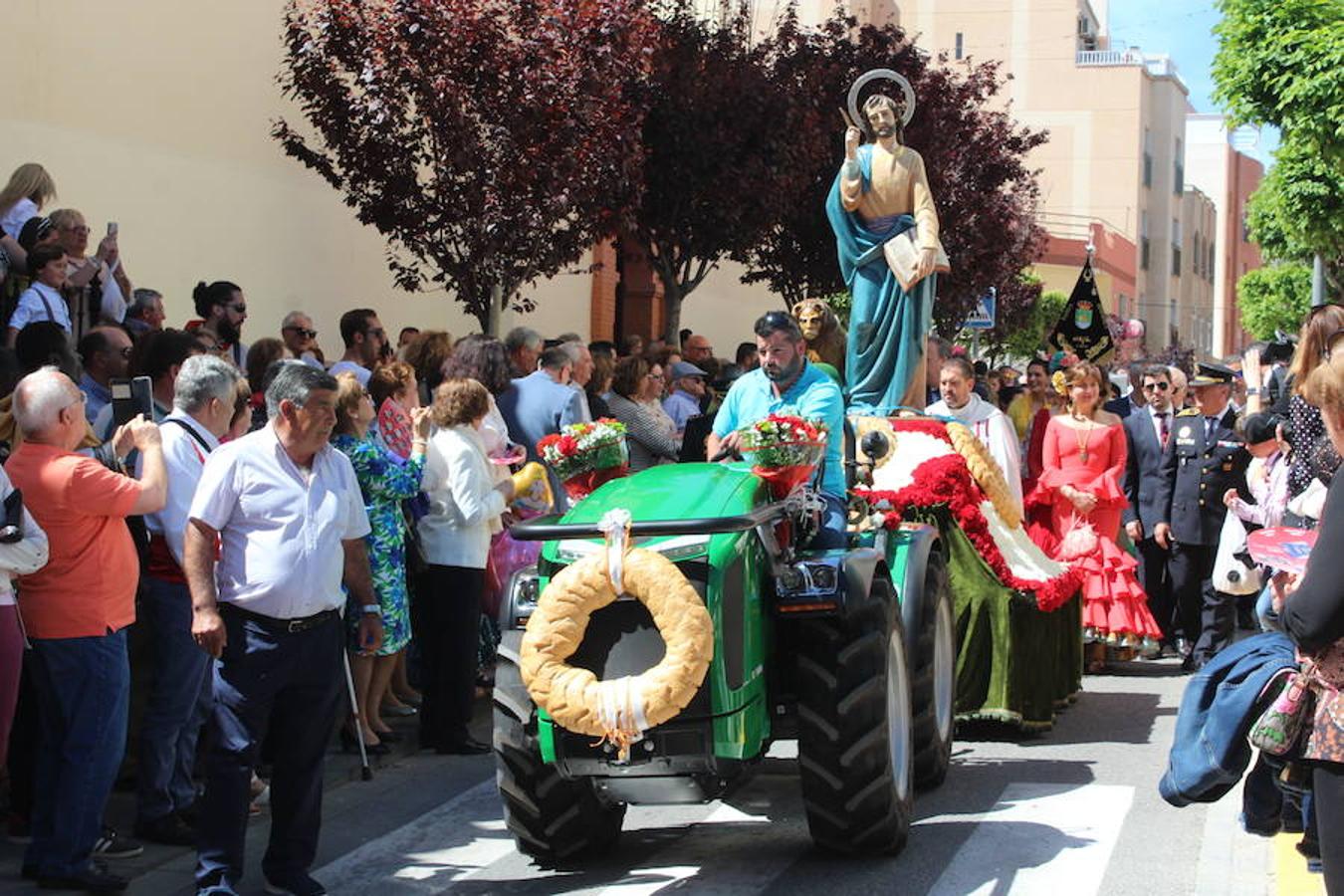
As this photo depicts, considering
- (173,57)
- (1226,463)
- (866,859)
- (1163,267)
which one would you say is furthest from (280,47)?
(1163,267)

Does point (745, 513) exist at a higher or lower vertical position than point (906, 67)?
lower

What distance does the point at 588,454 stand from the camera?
7.49 meters

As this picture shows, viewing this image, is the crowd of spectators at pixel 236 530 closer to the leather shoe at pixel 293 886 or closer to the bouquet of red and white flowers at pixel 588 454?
the leather shoe at pixel 293 886

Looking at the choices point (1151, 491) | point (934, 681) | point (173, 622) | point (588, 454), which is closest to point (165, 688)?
point (173, 622)

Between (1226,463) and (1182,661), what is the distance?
144 centimetres

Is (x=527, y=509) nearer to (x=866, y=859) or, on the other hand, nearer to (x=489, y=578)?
(x=489, y=578)

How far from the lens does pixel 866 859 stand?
23.3 ft

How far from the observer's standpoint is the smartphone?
25.2 ft

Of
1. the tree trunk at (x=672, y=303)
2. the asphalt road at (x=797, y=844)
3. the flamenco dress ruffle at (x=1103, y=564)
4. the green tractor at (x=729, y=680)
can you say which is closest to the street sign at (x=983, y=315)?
the tree trunk at (x=672, y=303)

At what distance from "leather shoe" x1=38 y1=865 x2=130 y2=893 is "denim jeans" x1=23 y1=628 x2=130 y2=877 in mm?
21

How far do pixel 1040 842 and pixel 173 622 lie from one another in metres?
3.64

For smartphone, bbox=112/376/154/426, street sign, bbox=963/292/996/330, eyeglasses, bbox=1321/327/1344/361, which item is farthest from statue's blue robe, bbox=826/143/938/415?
street sign, bbox=963/292/996/330

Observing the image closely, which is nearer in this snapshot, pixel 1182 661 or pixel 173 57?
pixel 1182 661

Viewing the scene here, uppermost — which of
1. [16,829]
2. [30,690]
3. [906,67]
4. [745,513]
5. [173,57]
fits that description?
[906,67]
